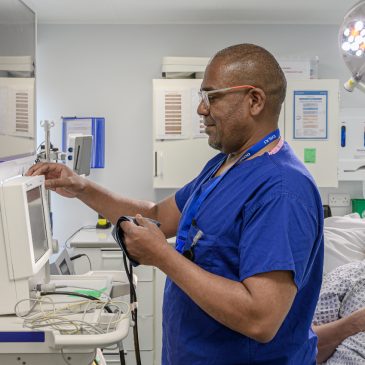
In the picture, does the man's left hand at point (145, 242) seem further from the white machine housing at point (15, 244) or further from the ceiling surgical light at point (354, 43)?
the ceiling surgical light at point (354, 43)

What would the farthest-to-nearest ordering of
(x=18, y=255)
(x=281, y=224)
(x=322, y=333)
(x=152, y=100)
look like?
(x=152, y=100) → (x=322, y=333) → (x=18, y=255) → (x=281, y=224)

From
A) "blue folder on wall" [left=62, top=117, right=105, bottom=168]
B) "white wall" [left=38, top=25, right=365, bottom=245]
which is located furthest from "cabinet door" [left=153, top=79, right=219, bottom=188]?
"blue folder on wall" [left=62, top=117, right=105, bottom=168]

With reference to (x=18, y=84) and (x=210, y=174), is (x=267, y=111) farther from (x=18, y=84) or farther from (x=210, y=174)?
(x=18, y=84)

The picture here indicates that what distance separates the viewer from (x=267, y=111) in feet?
4.63

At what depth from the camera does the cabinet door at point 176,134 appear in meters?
3.50

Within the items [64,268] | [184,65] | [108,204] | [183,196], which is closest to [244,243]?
[183,196]

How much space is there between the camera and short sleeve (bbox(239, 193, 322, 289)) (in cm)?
123

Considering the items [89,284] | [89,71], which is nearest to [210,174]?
[89,284]

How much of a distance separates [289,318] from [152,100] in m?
2.58

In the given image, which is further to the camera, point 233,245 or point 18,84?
point 18,84

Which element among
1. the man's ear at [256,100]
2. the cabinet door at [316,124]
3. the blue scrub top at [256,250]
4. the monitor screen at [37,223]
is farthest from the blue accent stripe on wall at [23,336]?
the cabinet door at [316,124]

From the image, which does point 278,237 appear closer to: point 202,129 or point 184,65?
point 202,129

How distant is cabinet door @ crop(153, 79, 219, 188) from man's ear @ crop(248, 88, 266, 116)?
2.13m

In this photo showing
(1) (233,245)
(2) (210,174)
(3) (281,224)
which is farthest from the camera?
(2) (210,174)
